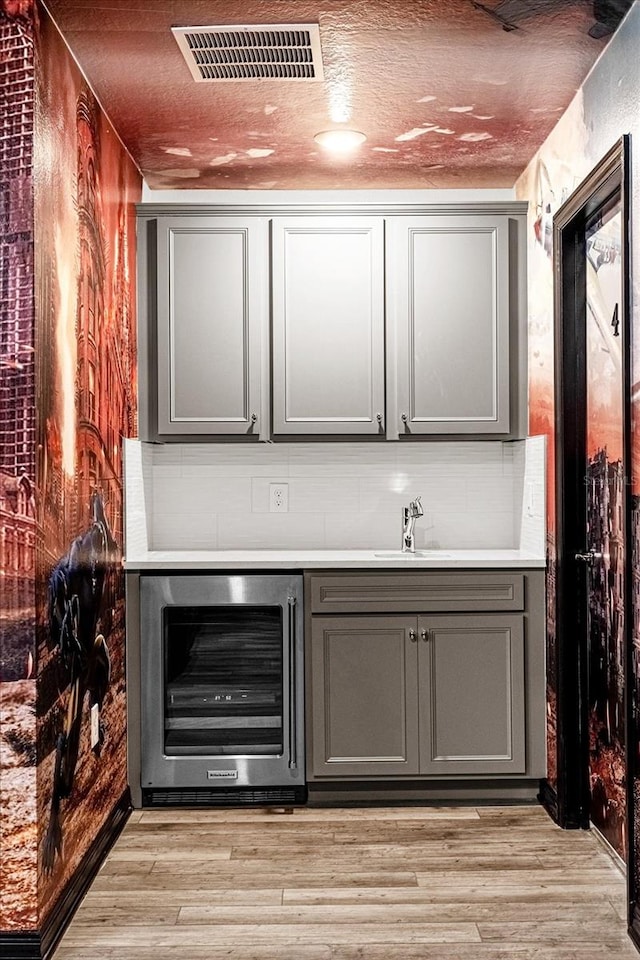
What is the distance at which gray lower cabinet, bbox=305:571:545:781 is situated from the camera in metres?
3.29

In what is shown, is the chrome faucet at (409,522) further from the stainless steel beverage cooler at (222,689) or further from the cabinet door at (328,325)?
the stainless steel beverage cooler at (222,689)

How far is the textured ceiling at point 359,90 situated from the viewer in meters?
2.37

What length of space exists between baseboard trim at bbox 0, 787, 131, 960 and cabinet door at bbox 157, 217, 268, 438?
5.25ft

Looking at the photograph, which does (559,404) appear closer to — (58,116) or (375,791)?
(375,791)

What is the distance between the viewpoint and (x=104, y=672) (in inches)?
117

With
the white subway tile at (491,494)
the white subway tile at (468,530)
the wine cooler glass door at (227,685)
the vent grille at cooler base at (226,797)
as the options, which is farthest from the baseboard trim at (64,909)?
the white subway tile at (491,494)

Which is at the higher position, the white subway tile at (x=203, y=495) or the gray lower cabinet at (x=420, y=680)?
the white subway tile at (x=203, y=495)

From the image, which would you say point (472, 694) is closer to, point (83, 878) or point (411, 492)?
point (411, 492)

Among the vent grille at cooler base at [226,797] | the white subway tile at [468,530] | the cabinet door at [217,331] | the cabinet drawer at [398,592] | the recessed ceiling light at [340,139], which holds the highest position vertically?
the recessed ceiling light at [340,139]

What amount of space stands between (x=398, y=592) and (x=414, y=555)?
36 cm

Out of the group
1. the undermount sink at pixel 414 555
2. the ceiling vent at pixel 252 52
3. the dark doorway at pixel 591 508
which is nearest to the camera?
the ceiling vent at pixel 252 52

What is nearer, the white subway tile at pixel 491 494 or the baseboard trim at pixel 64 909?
the baseboard trim at pixel 64 909

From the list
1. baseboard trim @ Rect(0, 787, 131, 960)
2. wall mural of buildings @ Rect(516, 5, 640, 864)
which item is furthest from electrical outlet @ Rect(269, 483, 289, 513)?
baseboard trim @ Rect(0, 787, 131, 960)

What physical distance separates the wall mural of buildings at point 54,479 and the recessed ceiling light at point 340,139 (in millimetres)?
807
